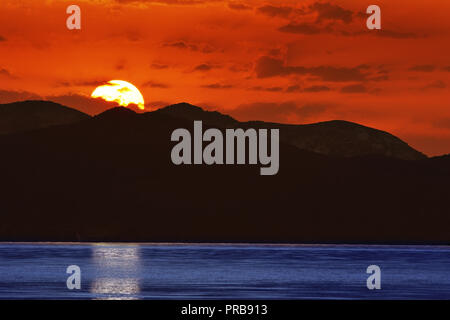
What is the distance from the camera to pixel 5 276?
87.2 m

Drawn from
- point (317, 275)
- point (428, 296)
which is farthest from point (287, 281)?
point (428, 296)

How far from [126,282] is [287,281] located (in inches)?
518
